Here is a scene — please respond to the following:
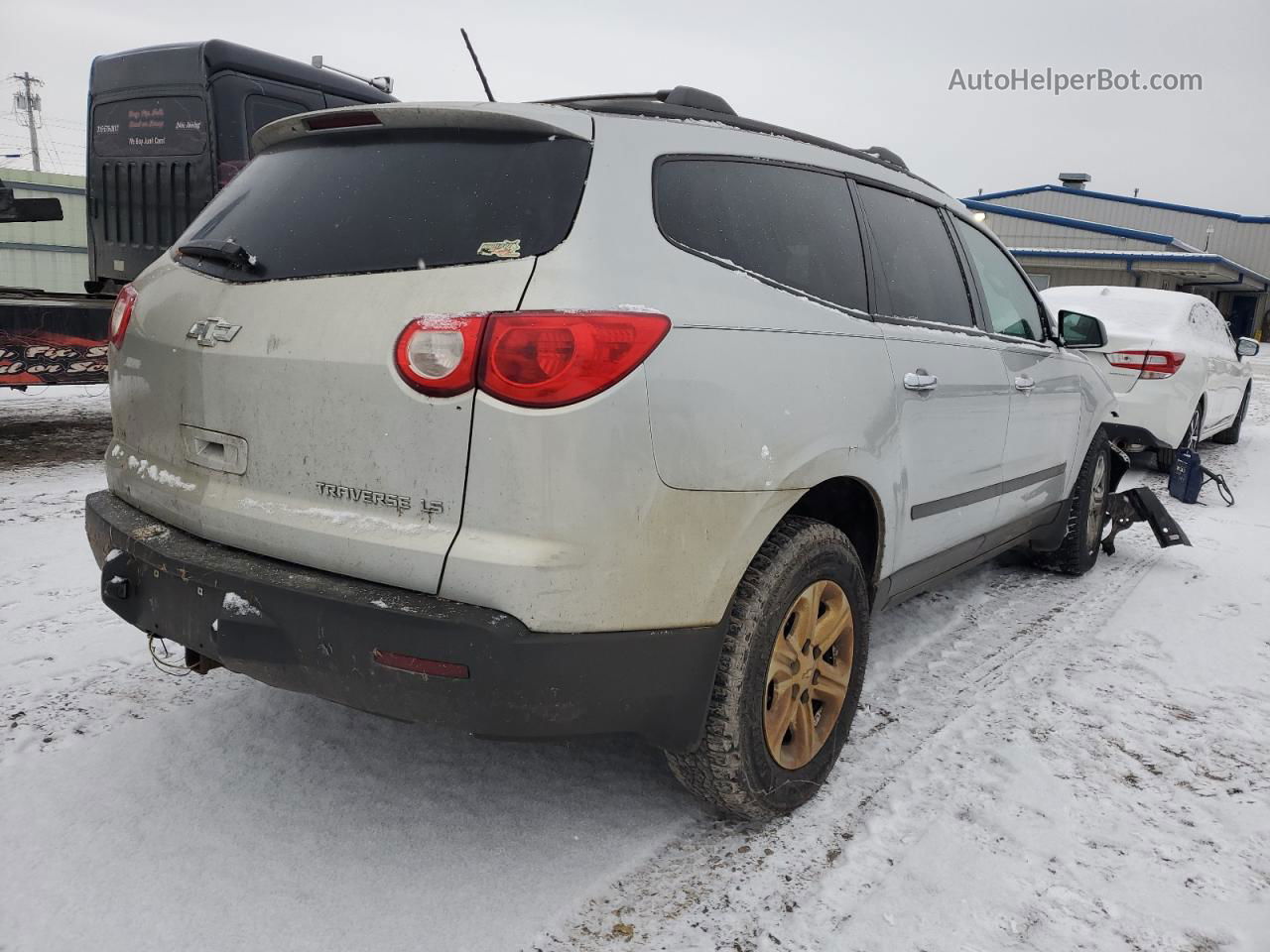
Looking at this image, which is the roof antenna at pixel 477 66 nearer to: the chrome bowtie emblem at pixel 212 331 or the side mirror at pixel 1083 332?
the chrome bowtie emblem at pixel 212 331

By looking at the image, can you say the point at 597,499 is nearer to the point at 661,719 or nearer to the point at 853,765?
the point at 661,719

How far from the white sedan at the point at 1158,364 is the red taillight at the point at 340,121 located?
5685 millimetres

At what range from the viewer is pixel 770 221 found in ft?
8.14

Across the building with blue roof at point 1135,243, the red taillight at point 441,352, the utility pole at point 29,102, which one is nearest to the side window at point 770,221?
the red taillight at point 441,352

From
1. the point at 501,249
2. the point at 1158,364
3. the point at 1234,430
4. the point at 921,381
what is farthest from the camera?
the point at 1234,430

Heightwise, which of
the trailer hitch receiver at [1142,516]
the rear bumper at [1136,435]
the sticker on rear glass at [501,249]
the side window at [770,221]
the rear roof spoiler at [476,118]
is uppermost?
the rear roof spoiler at [476,118]

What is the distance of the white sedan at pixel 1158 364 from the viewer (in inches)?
286

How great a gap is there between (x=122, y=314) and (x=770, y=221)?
5.87ft

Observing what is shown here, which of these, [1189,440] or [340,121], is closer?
[340,121]

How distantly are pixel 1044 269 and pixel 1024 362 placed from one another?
117ft

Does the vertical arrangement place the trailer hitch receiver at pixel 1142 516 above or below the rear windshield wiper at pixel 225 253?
below

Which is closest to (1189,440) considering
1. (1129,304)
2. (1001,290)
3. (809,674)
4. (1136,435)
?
(1136,435)

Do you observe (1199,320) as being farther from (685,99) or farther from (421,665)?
(421,665)

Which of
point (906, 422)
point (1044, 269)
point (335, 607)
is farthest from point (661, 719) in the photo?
point (1044, 269)
